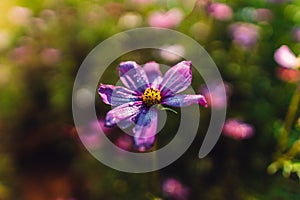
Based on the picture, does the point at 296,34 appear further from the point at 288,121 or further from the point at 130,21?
the point at 130,21

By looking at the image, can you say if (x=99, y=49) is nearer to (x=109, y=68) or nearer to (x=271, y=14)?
(x=109, y=68)

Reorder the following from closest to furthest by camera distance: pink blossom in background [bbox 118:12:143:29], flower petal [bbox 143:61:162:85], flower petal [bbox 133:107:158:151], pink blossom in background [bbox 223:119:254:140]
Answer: flower petal [bbox 133:107:158:151] → flower petal [bbox 143:61:162:85] → pink blossom in background [bbox 223:119:254:140] → pink blossom in background [bbox 118:12:143:29]

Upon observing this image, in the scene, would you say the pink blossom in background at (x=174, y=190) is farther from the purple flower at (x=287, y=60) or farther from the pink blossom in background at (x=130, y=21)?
the pink blossom in background at (x=130, y=21)

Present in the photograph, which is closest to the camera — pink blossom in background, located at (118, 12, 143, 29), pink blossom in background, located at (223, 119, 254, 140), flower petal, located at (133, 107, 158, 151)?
flower petal, located at (133, 107, 158, 151)

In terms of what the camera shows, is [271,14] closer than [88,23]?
Yes

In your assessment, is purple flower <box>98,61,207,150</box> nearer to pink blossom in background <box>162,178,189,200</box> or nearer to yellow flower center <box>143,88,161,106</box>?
yellow flower center <box>143,88,161,106</box>

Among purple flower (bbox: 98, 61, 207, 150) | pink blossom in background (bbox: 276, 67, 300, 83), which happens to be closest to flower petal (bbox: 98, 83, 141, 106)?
purple flower (bbox: 98, 61, 207, 150)

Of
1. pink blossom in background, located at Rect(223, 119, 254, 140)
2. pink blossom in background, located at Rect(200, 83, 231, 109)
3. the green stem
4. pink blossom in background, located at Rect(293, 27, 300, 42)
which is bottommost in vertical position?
pink blossom in background, located at Rect(223, 119, 254, 140)

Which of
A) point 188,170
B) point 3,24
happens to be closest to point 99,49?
point 188,170
